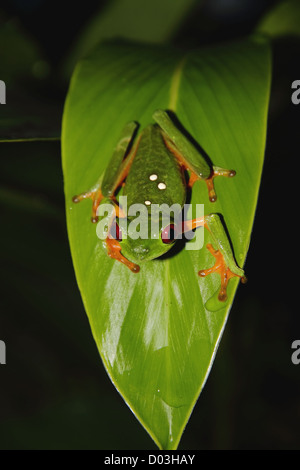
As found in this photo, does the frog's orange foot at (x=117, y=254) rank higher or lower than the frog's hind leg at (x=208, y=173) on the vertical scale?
lower

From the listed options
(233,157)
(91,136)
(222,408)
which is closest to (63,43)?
(91,136)

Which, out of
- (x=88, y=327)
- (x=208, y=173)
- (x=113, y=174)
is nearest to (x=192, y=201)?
(x=208, y=173)

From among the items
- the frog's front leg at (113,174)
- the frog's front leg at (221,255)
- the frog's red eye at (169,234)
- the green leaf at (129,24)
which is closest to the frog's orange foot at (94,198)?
the frog's front leg at (113,174)

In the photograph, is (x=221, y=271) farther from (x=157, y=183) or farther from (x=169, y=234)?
(x=157, y=183)

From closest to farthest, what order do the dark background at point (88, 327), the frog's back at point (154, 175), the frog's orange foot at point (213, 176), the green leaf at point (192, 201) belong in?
the green leaf at point (192, 201), the frog's orange foot at point (213, 176), the frog's back at point (154, 175), the dark background at point (88, 327)

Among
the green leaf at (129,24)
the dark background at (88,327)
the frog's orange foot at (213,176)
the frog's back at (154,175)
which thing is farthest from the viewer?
the green leaf at (129,24)

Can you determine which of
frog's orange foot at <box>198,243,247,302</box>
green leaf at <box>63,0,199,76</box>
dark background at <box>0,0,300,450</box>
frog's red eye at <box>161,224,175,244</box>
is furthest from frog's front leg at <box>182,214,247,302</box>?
green leaf at <box>63,0,199,76</box>

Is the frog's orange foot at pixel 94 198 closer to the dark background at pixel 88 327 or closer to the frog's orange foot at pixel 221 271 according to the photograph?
the frog's orange foot at pixel 221 271

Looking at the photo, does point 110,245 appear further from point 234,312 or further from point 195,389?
point 234,312
